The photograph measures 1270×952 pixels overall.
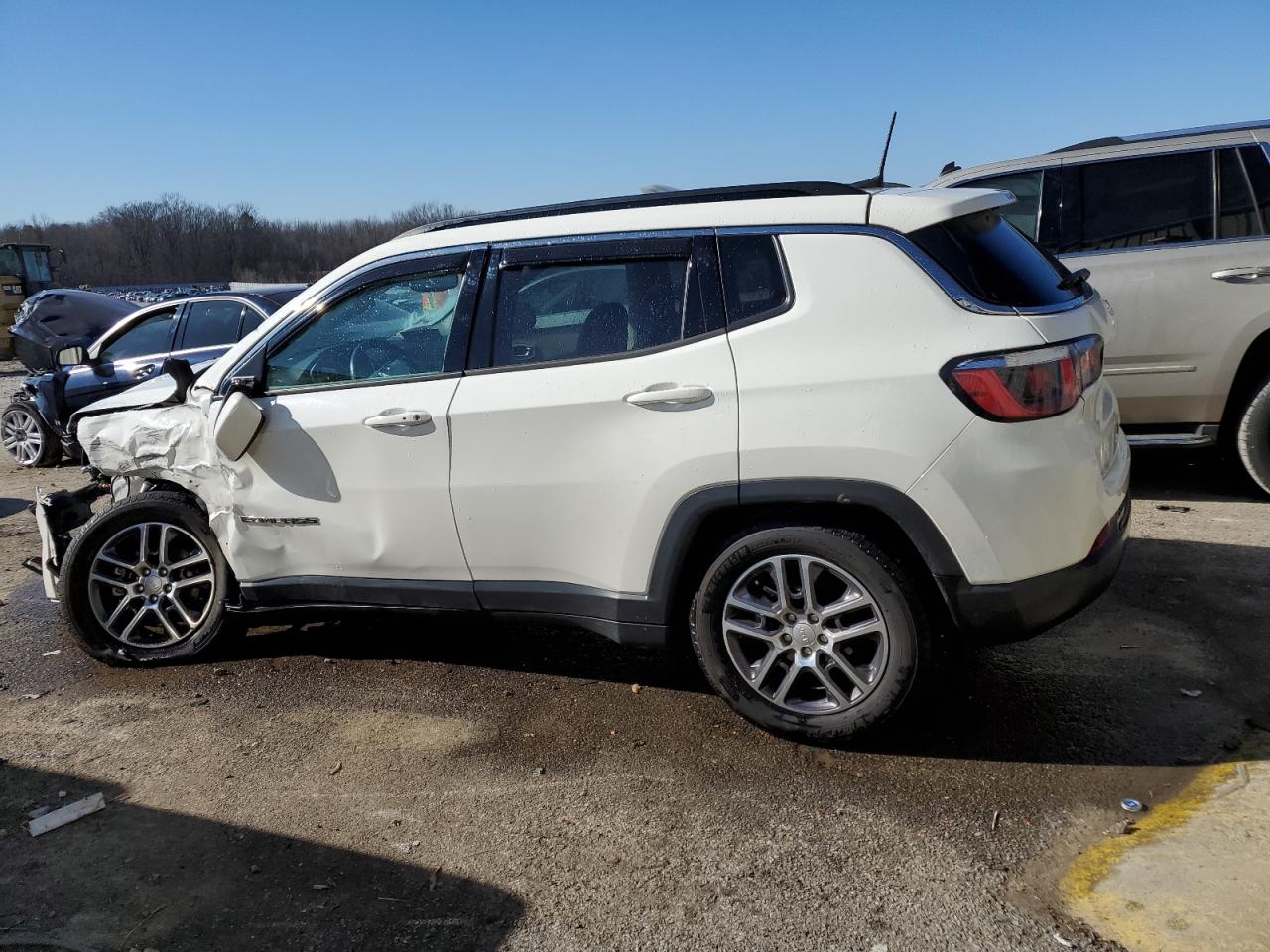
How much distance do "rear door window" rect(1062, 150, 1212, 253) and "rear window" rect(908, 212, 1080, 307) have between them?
9.74ft

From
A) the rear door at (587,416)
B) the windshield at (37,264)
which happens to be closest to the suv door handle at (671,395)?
the rear door at (587,416)

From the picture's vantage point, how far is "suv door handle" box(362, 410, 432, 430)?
151 inches

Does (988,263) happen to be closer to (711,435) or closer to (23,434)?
(711,435)

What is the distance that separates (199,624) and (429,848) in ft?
6.90

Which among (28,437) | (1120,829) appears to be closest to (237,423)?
(1120,829)

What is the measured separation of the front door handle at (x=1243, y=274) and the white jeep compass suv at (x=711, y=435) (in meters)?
2.68

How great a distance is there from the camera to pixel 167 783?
3.62 metres

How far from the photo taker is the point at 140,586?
183 inches

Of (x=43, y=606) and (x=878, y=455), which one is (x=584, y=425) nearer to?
(x=878, y=455)

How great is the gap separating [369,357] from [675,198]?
1399 mm

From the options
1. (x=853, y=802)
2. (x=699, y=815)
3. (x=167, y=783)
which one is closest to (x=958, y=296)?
(x=853, y=802)

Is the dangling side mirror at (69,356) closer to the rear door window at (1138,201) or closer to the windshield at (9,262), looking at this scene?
the rear door window at (1138,201)

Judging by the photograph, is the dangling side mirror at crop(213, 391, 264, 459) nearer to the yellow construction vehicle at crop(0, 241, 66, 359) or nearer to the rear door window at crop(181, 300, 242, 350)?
the rear door window at crop(181, 300, 242, 350)

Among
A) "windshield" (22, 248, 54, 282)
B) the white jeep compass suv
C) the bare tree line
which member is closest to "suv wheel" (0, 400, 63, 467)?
the white jeep compass suv
